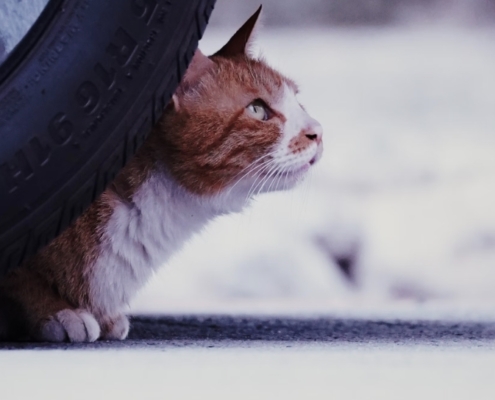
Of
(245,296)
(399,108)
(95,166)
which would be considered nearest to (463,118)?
(399,108)

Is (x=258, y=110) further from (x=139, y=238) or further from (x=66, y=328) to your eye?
(x=66, y=328)

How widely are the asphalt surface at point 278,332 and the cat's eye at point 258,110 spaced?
1.15ft

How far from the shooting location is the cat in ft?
3.57

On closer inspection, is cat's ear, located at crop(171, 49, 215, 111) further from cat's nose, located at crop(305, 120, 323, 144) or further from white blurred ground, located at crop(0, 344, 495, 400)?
white blurred ground, located at crop(0, 344, 495, 400)

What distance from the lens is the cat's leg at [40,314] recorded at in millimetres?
1047

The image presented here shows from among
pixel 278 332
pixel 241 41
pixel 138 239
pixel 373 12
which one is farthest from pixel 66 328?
pixel 373 12

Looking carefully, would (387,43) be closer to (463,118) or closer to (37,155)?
(463,118)

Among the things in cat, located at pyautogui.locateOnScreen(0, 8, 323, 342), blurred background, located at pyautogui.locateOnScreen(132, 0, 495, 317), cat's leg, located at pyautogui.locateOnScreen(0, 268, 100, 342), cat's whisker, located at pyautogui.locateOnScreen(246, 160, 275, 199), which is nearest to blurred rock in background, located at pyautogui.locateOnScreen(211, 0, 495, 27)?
blurred background, located at pyautogui.locateOnScreen(132, 0, 495, 317)

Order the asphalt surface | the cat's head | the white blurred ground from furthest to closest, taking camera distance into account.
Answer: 1. the cat's head
2. the asphalt surface
3. the white blurred ground

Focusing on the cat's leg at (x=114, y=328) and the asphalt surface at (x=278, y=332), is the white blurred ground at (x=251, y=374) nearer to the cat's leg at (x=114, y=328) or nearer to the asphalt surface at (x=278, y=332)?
the asphalt surface at (x=278, y=332)

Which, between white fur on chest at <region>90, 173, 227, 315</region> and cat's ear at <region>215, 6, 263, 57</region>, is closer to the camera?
white fur on chest at <region>90, 173, 227, 315</region>

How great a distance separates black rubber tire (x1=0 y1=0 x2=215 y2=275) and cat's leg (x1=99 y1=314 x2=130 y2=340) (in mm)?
324

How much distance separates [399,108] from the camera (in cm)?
150

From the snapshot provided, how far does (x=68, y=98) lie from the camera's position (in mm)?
818
